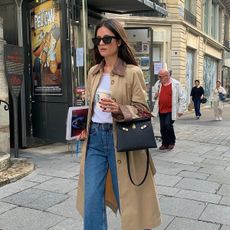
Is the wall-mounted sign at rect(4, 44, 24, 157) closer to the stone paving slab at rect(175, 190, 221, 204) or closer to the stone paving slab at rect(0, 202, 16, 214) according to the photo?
the stone paving slab at rect(0, 202, 16, 214)

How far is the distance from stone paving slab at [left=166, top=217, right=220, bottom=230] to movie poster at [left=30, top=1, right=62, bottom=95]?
13.1 ft

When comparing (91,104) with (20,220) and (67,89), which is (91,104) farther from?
(67,89)

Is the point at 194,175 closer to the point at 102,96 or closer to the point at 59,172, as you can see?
the point at 59,172

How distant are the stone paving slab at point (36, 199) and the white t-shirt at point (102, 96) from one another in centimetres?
174

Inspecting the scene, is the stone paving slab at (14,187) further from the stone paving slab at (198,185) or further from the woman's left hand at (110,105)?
the woman's left hand at (110,105)

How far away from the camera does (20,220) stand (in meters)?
3.91

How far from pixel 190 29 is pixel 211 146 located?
1274 cm

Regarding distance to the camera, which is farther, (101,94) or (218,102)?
(218,102)

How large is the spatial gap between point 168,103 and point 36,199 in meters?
3.96

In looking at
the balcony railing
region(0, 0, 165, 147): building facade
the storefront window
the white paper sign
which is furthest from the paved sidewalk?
the storefront window

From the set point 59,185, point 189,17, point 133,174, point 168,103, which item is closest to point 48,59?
point 168,103

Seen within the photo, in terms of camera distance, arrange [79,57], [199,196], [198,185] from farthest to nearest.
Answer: [79,57] → [198,185] → [199,196]

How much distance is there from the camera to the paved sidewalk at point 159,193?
A: 153 inches

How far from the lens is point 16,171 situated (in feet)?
18.2
